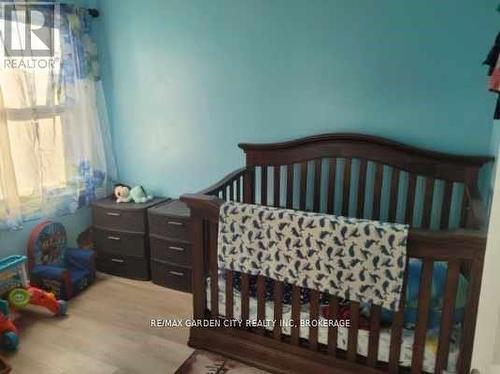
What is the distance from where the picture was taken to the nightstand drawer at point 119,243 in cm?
266

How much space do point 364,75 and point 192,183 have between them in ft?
4.54

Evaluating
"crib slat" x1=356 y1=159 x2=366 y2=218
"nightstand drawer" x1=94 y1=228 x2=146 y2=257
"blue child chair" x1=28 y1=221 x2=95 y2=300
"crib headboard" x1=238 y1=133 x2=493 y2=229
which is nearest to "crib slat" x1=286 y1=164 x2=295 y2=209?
"crib headboard" x1=238 y1=133 x2=493 y2=229

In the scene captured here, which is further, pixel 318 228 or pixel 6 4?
pixel 6 4

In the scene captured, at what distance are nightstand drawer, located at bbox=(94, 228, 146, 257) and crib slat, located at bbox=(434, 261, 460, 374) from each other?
189 cm

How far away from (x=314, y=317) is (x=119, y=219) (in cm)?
160

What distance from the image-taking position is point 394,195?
2.19m

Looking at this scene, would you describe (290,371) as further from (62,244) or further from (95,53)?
(95,53)

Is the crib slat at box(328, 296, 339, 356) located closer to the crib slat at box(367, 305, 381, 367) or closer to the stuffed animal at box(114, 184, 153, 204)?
the crib slat at box(367, 305, 381, 367)

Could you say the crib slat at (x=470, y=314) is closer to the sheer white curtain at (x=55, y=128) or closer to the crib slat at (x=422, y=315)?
the crib slat at (x=422, y=315)

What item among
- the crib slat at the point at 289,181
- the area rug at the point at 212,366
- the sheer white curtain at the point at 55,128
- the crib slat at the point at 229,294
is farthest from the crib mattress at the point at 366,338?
the sheer white curtain at the point at 55,128

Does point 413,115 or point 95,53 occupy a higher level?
point 95,53

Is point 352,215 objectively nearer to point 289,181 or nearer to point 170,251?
point 289,181

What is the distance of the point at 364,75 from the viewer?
221 centimetres

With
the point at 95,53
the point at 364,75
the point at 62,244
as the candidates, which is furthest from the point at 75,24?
the point at 364,75
